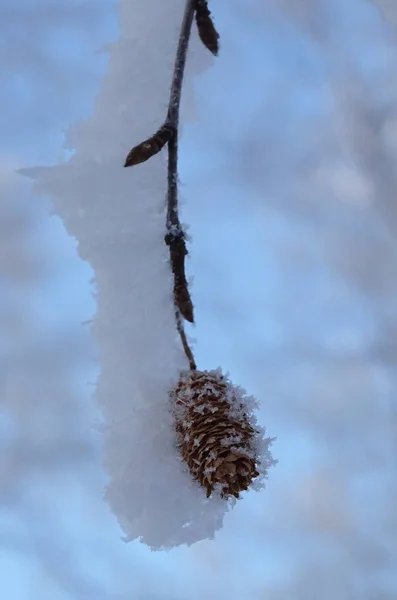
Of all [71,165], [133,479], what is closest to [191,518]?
[133,479]

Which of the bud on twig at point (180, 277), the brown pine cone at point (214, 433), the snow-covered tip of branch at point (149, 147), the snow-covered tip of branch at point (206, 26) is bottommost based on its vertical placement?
the brown pine cone at point (214, 433)

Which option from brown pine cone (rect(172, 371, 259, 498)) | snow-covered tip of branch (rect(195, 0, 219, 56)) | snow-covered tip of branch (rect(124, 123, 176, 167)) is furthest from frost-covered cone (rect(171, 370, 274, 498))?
snow-covered tip of branch (rect(195, 0, 219, 56))

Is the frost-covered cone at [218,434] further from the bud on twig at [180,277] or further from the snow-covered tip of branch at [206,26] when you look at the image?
the snow-covered tip of branch at [206,26]

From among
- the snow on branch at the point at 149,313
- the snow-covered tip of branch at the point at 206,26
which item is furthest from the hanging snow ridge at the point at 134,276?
the snow-covered tip of branch at the point at 206,26

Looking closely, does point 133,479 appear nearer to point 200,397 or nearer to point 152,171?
point 200,397

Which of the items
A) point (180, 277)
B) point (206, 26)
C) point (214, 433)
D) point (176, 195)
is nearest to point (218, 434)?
point (214, 433)

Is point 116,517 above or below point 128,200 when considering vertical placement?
below

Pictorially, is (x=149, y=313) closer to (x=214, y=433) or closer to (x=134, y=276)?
(x=134, y=276)

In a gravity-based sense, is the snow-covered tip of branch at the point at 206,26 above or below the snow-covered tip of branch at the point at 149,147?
above
